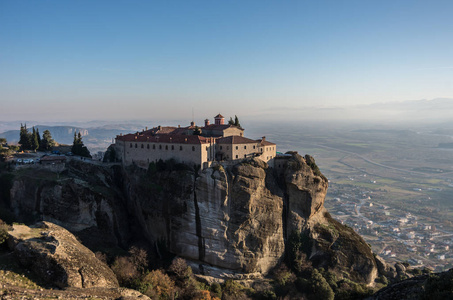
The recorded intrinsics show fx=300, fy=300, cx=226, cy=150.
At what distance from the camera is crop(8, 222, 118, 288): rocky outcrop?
24.7 metres

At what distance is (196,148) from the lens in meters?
45.7

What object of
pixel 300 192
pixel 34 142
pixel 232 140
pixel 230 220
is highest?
pixel 232 140

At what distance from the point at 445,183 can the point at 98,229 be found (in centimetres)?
18977

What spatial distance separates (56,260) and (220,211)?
76.1ft

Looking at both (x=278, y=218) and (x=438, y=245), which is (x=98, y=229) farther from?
(x=438, y=245)

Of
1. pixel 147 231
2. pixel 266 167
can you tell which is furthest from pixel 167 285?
pixel 266 167

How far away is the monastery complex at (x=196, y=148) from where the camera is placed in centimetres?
4641

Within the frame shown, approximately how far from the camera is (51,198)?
44.8m

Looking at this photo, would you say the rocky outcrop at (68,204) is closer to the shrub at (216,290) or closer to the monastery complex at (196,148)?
the monastery complex at (196,148)

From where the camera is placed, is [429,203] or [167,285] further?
[429,203]

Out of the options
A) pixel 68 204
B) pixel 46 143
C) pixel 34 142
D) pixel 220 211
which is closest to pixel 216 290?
pixel 220 211

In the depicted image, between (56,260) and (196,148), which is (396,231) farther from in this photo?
(56,260)

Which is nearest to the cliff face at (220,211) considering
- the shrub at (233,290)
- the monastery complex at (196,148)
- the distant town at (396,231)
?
the monastery complex at (196,148)

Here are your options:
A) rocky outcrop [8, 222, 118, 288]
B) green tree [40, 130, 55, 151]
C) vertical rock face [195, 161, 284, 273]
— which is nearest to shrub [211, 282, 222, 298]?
vertical rock face [195, 161, 284, 273]
